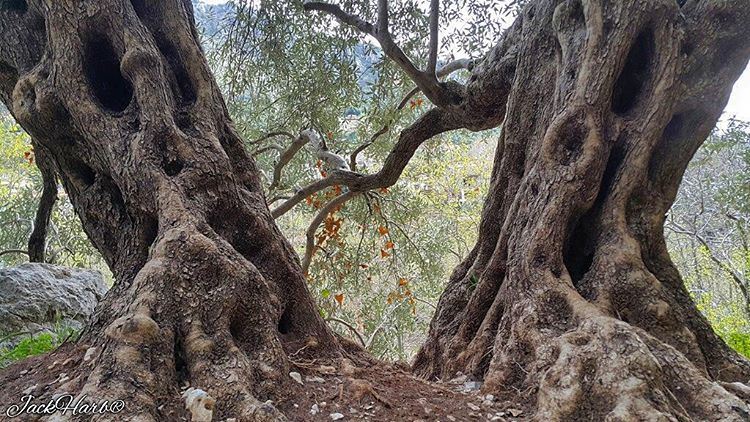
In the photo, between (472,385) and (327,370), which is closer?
(327,370)

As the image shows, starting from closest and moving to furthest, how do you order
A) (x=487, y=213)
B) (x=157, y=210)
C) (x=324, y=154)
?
(x=157, y=210) → (x=487, y=213) → (x=324, y=154)

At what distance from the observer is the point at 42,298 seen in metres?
4.70

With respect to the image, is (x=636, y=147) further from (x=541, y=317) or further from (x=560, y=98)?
(x=541, y=317)

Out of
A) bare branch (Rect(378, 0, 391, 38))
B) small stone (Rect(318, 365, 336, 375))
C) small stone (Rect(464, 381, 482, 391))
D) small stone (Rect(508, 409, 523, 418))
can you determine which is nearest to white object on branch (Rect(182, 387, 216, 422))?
small stone (Rect(318, 365, 336, 375))

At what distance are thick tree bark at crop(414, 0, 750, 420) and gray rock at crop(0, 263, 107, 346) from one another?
3.43 metres

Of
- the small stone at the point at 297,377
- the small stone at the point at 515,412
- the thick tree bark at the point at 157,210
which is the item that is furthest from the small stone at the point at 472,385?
the small stone at the point at 297,377

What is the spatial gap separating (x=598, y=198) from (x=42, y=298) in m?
4.78

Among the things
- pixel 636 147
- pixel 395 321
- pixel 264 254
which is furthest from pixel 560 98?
pixel 395 321

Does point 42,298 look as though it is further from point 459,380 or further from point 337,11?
point 459,380

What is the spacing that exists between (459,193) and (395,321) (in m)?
6.63

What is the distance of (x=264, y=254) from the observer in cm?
273

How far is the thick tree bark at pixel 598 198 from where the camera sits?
2.41 meters

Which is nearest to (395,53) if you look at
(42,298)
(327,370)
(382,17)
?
(382,17)

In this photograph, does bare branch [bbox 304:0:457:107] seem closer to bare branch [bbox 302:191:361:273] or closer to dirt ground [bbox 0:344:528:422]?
bare branch [bbox 302:191:361:273]
